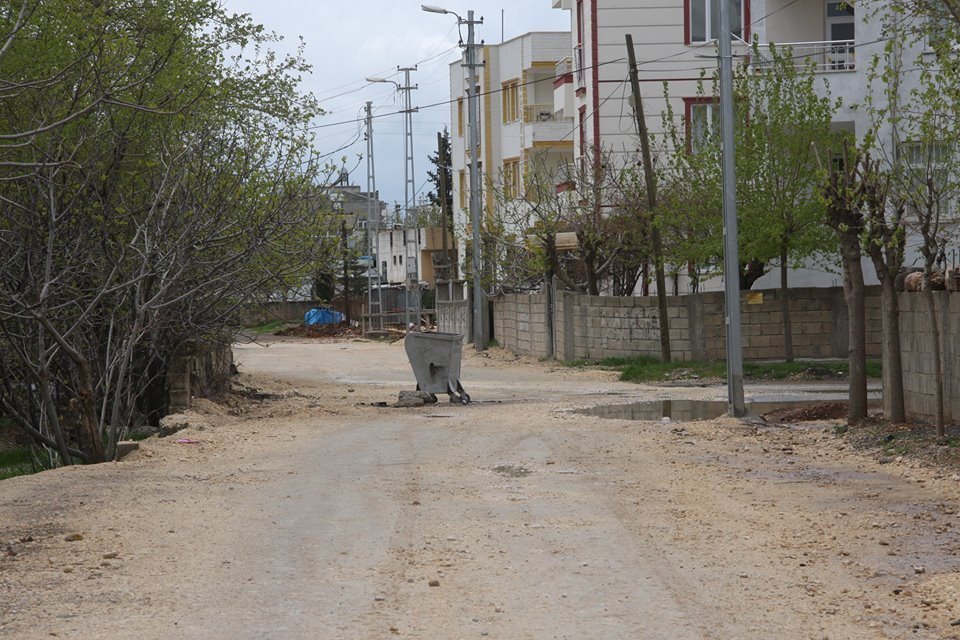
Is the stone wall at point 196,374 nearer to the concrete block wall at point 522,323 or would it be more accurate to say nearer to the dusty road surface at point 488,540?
the dusty road surface at point 488,540

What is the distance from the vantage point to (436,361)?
2412 centimetres

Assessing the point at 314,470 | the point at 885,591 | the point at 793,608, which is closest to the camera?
the point at 793,608

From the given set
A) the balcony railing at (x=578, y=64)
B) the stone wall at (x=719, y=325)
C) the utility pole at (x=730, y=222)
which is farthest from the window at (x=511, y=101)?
the utility pole at (x=730, y=222)

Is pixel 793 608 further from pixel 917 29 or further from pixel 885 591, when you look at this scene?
pixel 917 29

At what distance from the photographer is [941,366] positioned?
609 inches

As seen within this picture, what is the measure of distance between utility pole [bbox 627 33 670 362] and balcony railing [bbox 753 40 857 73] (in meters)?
3.15

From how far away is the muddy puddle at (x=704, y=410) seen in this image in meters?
20.2

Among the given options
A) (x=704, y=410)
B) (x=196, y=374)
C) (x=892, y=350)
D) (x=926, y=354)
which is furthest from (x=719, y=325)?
(x=926, y=354)

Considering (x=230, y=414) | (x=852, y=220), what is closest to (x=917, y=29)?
(x=852, y=220)

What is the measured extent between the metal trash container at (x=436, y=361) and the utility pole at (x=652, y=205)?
27.2ft

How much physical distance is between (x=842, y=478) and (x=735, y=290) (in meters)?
6.36

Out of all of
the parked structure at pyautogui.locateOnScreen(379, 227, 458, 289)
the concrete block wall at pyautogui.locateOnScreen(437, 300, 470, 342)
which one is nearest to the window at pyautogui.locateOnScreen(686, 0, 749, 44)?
the concrete block wall at pyautogui.locateOnScreen(437, 300, 470, 342)

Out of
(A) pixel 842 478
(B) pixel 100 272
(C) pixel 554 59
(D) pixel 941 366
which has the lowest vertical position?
(A) pixel 842 478

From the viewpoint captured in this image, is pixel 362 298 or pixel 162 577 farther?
pixel 362 298
